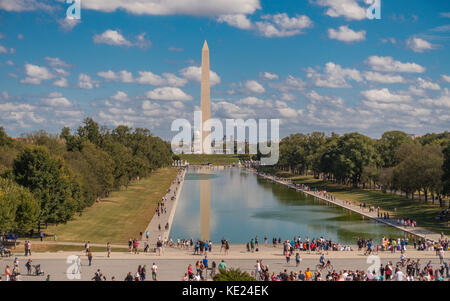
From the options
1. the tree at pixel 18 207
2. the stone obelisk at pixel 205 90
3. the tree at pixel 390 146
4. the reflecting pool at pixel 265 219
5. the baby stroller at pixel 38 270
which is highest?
the stone obelisk at pixel 205 90

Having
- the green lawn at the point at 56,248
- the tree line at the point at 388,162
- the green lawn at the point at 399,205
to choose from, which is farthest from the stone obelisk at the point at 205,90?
the green lawn at the point at 56,248

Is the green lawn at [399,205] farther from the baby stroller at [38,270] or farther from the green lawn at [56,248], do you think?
the baby stroller at [38,270]

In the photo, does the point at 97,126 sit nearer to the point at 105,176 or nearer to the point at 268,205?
the point at 105,176

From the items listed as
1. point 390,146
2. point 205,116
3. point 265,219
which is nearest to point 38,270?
point 265,219

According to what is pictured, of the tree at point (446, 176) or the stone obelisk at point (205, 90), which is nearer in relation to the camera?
the tree at point (446, 176)

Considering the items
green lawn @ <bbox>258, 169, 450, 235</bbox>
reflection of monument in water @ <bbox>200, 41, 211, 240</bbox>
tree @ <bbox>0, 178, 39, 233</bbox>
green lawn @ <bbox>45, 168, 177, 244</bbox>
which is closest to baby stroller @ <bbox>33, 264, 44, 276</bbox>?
tree @ <bbox>0, 178, 39, 233</bbox>

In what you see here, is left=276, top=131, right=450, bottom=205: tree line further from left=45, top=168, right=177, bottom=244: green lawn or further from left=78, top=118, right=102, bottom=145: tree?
left=78, top=118, right=102, bottom=145: tree
